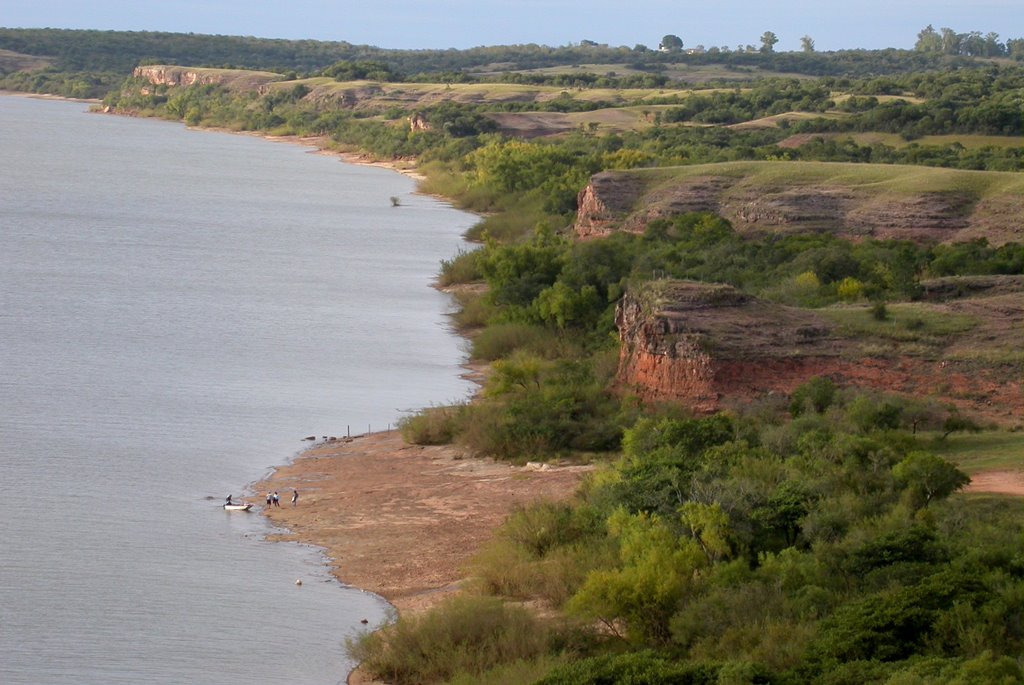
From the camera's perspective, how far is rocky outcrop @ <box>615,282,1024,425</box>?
29.2 metres

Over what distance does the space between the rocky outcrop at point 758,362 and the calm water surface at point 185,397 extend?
249 inches

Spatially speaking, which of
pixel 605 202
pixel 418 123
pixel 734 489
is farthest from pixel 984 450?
pixel 418 123

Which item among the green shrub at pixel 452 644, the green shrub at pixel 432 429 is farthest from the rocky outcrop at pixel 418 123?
the green shrub at pixel 452 644

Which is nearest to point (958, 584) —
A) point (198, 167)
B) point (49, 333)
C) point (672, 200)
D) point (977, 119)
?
point (49, 333)

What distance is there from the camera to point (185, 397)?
35.2 meters

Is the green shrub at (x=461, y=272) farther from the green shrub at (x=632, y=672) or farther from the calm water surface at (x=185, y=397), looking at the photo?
the green shrub at (x=632, y=672)

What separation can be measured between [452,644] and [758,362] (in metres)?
12.7

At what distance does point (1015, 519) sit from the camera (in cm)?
1967

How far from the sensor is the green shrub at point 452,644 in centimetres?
1823

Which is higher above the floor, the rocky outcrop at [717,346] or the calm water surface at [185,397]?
the rocky outcrop at [717,346]

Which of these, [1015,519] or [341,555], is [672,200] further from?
[1015,519]

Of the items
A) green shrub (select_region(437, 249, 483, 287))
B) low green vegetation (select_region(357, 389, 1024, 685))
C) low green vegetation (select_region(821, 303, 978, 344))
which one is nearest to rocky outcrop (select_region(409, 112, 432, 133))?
green shrub (select_region(437, 249, 483, 287))

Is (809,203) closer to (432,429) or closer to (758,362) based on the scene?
(758,362)

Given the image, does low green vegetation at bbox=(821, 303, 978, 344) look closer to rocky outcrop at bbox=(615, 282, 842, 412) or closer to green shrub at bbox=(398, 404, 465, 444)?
rocky outcrop at bbox=(615, 282, 842, 412)
